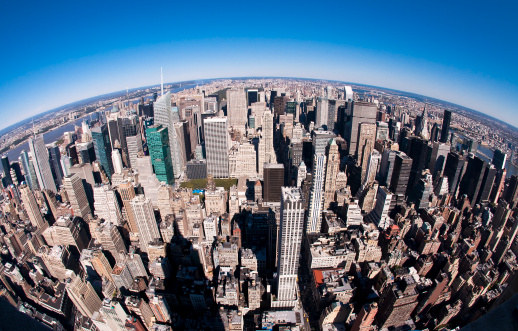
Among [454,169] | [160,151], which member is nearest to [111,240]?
[160,151]

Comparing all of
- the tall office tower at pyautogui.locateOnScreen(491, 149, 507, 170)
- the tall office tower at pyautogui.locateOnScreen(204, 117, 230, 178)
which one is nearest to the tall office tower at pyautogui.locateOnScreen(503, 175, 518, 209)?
the tall office tower at pyautogui.locateOnScreen(491, 149, 507, 170)

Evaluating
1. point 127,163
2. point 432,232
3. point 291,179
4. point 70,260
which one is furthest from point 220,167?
point 432,232

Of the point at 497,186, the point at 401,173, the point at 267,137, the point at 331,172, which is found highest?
the point at 267,137

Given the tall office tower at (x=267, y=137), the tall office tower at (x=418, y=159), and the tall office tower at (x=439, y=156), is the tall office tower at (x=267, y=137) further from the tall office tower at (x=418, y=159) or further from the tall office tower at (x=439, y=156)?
the tall office tower at (x=439, y=156)

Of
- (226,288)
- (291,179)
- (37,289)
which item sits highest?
(291,179)

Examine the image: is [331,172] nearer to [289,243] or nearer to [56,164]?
[289,243]

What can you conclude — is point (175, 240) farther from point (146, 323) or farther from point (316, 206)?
point (316, 206)

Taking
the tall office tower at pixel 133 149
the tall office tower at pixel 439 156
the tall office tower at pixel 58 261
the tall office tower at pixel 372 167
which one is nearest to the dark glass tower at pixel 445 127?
the tall office tower at pixel 439 156
